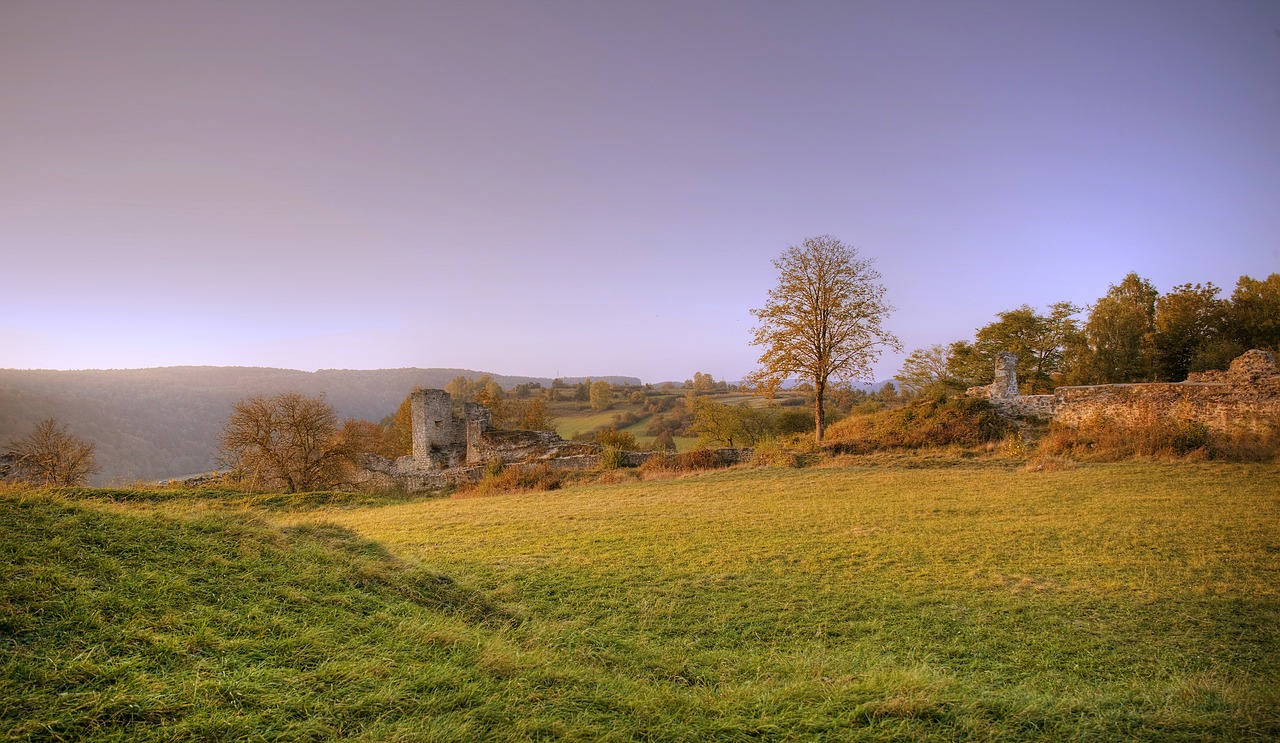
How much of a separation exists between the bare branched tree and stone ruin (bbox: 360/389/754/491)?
330cm

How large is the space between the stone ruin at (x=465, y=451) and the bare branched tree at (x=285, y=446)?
3305 millimetres

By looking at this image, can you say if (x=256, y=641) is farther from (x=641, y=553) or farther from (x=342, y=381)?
(x=342, y=381)

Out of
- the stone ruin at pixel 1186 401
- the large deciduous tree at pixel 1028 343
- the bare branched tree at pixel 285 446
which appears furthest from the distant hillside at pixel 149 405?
the large deciduous tree at pixel 1028 343

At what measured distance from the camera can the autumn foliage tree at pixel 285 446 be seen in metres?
18.5

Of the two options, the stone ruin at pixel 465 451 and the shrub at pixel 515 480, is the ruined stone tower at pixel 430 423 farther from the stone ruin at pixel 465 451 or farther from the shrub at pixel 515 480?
the shrub at pixel 515 480

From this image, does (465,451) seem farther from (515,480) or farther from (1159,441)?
(1159,441)

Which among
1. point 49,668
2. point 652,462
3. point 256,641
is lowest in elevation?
point 652,462

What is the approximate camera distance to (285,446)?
62.1ft

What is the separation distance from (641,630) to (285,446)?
19494 millimetres

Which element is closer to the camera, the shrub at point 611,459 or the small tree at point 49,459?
the small tree at point 49,459

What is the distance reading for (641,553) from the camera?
6879 mm

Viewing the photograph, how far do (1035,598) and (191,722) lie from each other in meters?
6.60

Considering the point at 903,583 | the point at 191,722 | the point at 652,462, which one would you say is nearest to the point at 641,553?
the point at 903,583

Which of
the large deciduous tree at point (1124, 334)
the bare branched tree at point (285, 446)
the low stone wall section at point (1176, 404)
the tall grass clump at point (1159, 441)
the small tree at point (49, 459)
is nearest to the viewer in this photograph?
A: the tall grass clump at point (1159, 441)
